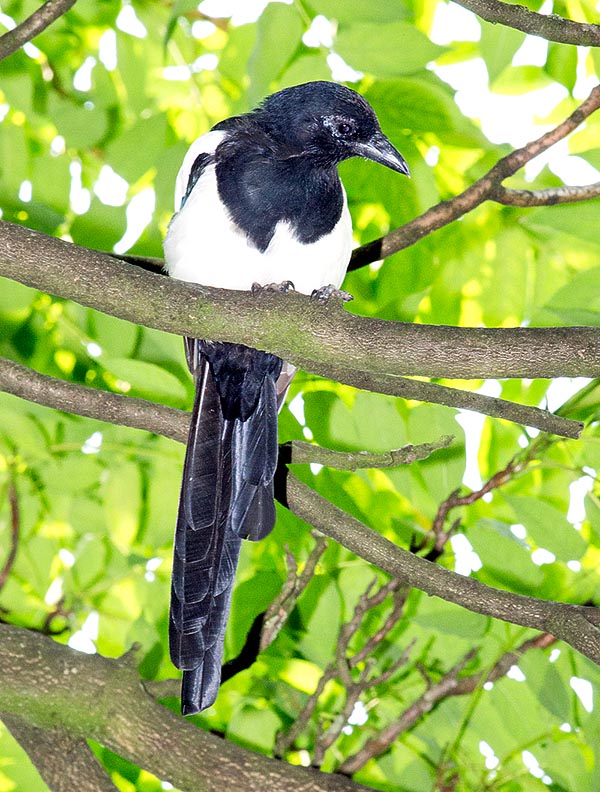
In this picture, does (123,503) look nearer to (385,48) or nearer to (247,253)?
(247,253)

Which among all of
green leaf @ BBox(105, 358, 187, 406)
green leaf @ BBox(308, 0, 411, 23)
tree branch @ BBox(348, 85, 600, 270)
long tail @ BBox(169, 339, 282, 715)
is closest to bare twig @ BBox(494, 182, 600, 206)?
tree branch @ BBox(348, 85, 600, 270)

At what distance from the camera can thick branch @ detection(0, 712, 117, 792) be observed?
8.05 ft

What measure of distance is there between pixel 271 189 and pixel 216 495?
2.90 feet

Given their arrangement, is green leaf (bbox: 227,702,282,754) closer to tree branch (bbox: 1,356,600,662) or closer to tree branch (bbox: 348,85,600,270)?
tree branch (bbox: 1,356,600,662)

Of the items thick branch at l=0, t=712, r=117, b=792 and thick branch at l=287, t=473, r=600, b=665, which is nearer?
thick branch at l=287, t=473, r=600, b=665

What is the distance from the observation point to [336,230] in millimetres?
2781

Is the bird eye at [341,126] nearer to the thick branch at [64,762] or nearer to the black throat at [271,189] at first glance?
the black throat at [271,189]

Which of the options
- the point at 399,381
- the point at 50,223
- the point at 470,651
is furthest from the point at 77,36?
the point at 470,651

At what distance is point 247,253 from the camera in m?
2.73

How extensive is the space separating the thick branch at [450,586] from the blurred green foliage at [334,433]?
0.22 m

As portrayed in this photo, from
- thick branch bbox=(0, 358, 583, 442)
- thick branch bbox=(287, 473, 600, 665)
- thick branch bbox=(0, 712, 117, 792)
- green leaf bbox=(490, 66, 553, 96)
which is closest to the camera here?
thick branch bbox=(287, 473, 600, 665)

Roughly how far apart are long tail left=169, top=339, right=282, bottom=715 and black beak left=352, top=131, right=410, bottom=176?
0.66 meters

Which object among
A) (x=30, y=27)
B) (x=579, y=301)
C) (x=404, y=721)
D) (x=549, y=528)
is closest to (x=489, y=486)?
(x=549, y=528)

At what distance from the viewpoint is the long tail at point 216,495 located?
243cm
